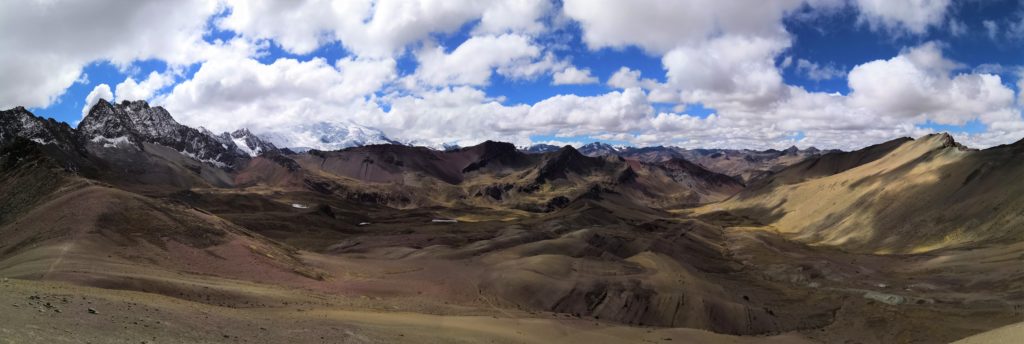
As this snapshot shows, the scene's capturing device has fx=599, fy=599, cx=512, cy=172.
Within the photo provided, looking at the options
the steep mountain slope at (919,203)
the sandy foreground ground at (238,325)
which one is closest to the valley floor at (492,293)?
the sandy foreground ground at (238,325)

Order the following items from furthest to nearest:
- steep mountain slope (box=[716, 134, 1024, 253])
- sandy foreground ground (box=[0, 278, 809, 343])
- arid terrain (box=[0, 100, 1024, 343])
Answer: steep mountain slope (box=[716, 134, 1024, 253]), arid terrain (box=[0, 100, 1024, 343]), sandy foreground ground (box=[0, 278, 809, 343])

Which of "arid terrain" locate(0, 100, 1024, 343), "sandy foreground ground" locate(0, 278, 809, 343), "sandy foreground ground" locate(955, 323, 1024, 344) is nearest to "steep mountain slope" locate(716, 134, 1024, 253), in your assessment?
"arid terrain" locate(0, 100, 1024, 343)

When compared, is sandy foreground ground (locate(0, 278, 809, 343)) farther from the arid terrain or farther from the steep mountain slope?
the steep mountain slope

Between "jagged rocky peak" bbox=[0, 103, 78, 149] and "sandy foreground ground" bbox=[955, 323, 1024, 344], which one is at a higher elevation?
"jagged rocky peak" bbox=[0, 103, 78, 149]

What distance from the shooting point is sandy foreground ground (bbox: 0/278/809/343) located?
2003 cm

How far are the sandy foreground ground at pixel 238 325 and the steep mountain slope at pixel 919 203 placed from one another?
222ft

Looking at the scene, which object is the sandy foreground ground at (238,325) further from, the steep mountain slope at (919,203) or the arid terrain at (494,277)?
the steep mountain slope at (919,203)

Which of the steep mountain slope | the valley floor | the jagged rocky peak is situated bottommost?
the valley floor

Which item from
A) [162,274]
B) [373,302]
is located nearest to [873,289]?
[373,302]

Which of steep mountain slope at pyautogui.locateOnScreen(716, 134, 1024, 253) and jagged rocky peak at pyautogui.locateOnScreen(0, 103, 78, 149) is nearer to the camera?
steep mountain slope at pyautogui.locateOnScreen(716, 134, 1024, 253)

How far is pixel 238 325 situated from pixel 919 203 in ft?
384

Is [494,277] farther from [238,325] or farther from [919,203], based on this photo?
[919,203]

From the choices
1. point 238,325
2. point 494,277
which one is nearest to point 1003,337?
point 238,325

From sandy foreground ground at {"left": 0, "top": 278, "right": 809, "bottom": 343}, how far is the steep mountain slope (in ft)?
222
